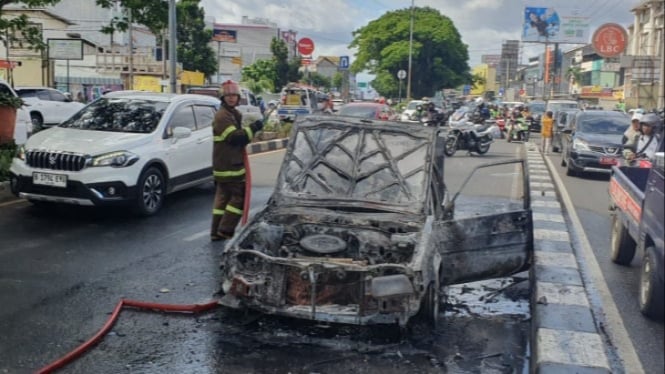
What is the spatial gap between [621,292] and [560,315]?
5.01ft

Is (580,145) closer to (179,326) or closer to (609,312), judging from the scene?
(609,312)

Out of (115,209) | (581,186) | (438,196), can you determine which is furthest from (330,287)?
(581,186)

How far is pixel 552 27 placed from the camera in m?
67.1

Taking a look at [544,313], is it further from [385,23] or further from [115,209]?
[385,23]

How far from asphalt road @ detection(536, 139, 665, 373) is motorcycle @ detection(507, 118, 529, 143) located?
605 inches

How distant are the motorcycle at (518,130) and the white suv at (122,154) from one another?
19.8 metres

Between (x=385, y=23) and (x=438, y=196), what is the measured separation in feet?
199

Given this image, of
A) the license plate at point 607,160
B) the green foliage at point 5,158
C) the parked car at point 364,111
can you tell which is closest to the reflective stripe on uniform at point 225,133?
the green foliage at point 5,158

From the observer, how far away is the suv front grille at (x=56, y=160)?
855 centimetres

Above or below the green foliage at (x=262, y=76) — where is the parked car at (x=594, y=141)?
below

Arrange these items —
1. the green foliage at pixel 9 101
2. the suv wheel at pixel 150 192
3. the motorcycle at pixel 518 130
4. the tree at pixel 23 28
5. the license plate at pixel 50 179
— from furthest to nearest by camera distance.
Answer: the motorcycle at pixel 518 130 < the green foliage at pixel 9 101 < the tree at pixel 23 28 < the suv wheel at pixel 150 192 < the license plate at pixel 50 179

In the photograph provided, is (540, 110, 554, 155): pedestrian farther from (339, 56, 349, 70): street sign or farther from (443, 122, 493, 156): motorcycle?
(339, 56, 349, 70): street sign

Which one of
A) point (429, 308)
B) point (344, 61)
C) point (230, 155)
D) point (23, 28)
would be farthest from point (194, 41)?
point (429, 308)

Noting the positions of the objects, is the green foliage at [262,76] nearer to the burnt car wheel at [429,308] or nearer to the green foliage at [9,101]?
the green foliage at [9,101]
